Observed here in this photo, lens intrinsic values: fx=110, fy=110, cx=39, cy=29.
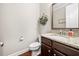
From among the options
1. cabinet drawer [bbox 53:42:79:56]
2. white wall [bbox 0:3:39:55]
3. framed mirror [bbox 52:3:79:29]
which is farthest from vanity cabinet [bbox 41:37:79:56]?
framed mirror [bbox 52:3:79:29]

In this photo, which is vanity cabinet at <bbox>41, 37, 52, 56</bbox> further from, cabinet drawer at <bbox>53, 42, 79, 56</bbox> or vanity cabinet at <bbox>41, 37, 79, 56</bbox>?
cabinet drawer at <bbox>53, 42, 79, 56</bbox>

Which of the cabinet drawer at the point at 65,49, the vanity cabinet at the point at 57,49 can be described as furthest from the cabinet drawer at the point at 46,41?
the cabinet drawer at the point at 65,49

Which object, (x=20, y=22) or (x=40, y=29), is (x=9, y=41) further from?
(x=40, y=29)

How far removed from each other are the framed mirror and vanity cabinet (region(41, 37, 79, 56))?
0.51 metres

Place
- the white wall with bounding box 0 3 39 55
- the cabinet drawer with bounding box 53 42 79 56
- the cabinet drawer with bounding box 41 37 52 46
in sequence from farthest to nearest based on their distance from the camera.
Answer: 1. the cabinet drawer with bounding box 41 37 52 46
2. the white wall with bounding box 0 3 39 55
3. the cabinet drawer with bounding box 53 42 79 56

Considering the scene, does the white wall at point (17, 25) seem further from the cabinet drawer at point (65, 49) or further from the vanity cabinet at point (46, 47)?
the cabinet drawer at point (65, 49)

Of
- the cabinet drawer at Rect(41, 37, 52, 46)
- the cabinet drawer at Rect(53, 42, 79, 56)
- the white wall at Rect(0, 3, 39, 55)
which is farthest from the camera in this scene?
the cabinet drawer at Rect(41, 37, 52, 46)

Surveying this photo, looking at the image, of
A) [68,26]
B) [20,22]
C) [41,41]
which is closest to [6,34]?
[20,22]

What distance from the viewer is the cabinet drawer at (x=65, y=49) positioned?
44.4 inches

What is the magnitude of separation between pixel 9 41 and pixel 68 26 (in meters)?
1.10

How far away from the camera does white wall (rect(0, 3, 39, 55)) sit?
1426 millimetres

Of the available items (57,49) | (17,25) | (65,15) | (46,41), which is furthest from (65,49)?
(65,15)

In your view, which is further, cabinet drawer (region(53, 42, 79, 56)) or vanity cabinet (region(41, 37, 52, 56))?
vanity cabinet (region(41, 37, 52, 56))

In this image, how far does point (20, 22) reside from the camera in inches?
65.3
